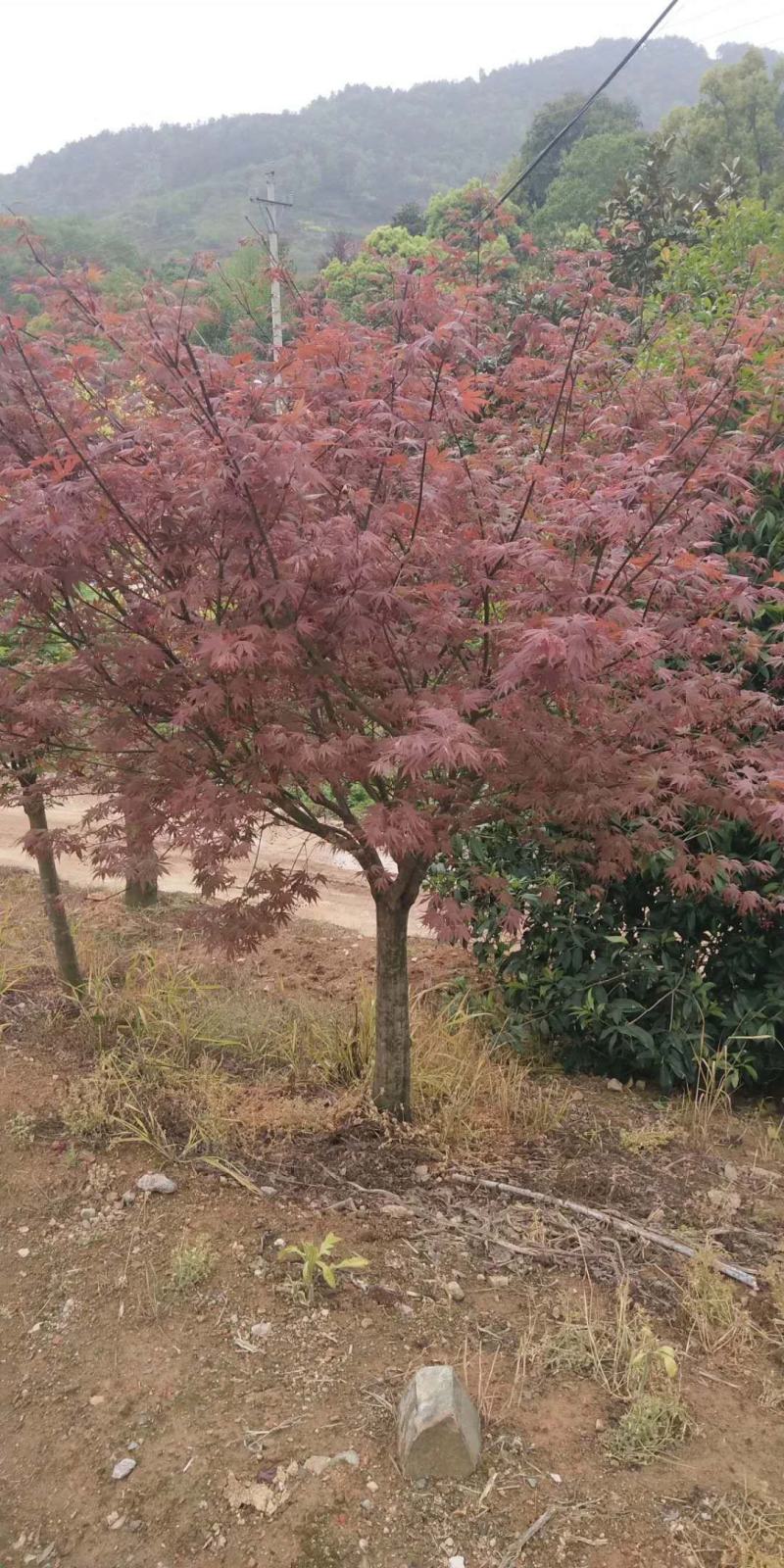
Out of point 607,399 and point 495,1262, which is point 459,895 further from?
Result: point 607,399

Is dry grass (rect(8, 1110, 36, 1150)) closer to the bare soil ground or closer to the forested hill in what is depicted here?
the bare soil ground

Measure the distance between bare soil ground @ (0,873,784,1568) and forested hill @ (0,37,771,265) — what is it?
258 ft

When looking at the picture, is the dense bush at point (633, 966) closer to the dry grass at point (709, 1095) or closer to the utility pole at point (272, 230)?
the dry grass at point (709, 1095)

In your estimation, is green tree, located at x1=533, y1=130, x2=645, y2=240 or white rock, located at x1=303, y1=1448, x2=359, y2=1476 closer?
white rock, located at x1=303, y1=1448, x2=359, y2=1476

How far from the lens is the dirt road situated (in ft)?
22.9

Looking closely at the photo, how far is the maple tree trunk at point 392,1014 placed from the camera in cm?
378

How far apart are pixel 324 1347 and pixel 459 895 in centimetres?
243

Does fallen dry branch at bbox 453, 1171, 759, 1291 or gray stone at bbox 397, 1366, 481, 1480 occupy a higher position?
gray stone at bbox 397, 1366, 481, 1480

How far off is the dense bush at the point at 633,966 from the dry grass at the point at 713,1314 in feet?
4.96

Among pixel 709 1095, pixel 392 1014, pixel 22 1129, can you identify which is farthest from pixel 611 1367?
pixel 22 1129

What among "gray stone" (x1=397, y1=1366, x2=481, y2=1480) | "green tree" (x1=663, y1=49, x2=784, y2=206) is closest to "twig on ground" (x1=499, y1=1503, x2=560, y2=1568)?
"gray stone" (x1=397, y1=1366, x2=481, y2=1480)

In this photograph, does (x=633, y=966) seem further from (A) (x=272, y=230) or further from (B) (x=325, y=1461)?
(A) (x=272, y=230)

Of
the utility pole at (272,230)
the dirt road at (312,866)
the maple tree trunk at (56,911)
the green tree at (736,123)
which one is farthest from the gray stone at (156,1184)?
the green tree at (736,123)

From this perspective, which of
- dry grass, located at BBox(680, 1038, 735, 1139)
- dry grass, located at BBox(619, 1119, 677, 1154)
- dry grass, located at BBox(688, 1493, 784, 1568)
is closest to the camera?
dry grass, located at BBox(688, 1493, 784, 1568)
